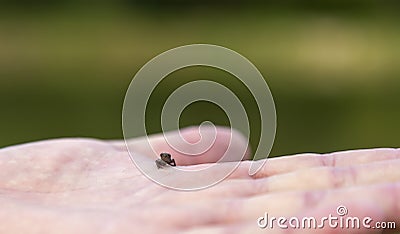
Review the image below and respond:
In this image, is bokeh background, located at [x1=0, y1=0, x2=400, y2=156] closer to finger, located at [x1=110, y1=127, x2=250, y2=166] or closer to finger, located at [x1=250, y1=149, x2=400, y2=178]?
finger, located at [x1=110, y1=127, x2=250, y2=166]

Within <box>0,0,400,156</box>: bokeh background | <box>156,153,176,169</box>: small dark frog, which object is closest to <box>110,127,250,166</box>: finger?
<box>156,153,176,169</box>: small dark frog

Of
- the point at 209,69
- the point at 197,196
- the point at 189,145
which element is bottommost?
the point at 197,196

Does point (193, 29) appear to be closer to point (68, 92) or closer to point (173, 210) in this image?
point (68, 92)

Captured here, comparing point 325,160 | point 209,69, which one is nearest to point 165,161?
point 325,160

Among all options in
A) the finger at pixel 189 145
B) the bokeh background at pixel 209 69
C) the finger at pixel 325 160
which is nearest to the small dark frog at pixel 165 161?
the finger at pixel 189 145

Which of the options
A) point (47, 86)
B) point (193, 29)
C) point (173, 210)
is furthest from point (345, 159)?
point (193, 29)

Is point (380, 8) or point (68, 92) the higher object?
point (380, 8)

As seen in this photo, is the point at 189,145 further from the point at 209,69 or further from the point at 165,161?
the point at 209,69

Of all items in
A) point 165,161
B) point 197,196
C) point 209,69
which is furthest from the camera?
point 209,69
